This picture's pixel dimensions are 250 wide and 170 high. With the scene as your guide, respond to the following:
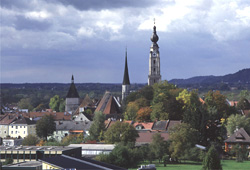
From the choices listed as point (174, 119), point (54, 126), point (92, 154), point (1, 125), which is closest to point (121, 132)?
point (92, 154)

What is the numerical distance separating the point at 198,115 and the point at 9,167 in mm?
37268

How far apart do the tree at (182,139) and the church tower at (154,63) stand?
210ft

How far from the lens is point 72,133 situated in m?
99.8

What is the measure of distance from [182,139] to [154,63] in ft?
224

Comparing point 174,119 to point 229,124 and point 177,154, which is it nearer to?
point 229,124

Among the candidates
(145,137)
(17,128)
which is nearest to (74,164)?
(145,137)

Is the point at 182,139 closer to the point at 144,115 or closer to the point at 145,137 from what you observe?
the point at 145,137

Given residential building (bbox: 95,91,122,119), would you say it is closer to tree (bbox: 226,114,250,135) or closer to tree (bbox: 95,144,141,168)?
tree (bbox: 226,114,250,135)

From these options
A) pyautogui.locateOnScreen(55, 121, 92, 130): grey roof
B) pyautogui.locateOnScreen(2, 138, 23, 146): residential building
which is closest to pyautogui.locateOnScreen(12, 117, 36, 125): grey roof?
pyautogui.locateOnScreen(55, 121, 92, 130): grey roof

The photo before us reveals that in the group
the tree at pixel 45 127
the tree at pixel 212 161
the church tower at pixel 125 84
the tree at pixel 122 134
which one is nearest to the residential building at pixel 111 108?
the church tower at pixel 125 84

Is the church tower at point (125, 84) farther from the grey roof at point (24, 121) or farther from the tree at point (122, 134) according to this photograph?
the tree at point (122, 134)

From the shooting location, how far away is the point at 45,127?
3750 inches

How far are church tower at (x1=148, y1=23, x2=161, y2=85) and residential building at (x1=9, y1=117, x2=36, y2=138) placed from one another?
129 feet

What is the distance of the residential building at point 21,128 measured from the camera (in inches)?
4161
